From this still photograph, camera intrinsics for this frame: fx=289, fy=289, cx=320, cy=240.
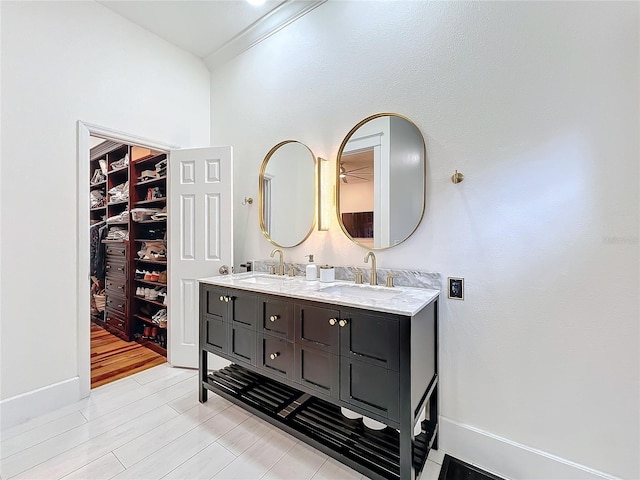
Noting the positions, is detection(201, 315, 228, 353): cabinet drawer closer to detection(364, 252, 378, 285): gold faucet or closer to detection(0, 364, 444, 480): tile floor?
detection(0, 364, 444, 480): tile floor

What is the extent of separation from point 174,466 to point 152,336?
2.15 m

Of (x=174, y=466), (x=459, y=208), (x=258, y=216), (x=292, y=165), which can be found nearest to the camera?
(x=174, y=466)

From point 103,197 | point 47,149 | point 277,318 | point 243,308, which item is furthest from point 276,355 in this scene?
point 103,197

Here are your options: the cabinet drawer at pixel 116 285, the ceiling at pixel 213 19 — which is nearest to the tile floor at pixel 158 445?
the cabinet drawer at pixel 116 285

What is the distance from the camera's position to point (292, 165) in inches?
98.3

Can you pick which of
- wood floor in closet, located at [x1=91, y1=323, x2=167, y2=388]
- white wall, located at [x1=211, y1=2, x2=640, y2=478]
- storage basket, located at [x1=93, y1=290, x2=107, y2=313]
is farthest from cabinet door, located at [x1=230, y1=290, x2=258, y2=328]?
storage basket, located at [x1=93, y1=290, x2=107, y2=313]

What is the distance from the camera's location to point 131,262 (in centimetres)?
353

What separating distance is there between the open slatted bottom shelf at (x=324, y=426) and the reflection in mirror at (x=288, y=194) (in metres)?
1.14

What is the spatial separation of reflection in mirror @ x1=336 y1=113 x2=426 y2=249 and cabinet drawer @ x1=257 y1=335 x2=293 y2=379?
0.87 m

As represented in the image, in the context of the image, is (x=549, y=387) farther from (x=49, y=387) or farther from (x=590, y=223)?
(x=49, y=387)

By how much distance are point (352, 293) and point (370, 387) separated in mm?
652

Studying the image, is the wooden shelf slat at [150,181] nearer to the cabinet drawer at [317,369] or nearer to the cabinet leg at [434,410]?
the cabinet drawer at [317,369]

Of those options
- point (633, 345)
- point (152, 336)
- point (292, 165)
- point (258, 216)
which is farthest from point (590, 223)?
point (152, 336)

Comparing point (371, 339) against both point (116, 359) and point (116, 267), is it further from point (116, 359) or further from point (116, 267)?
point (116, 267)
